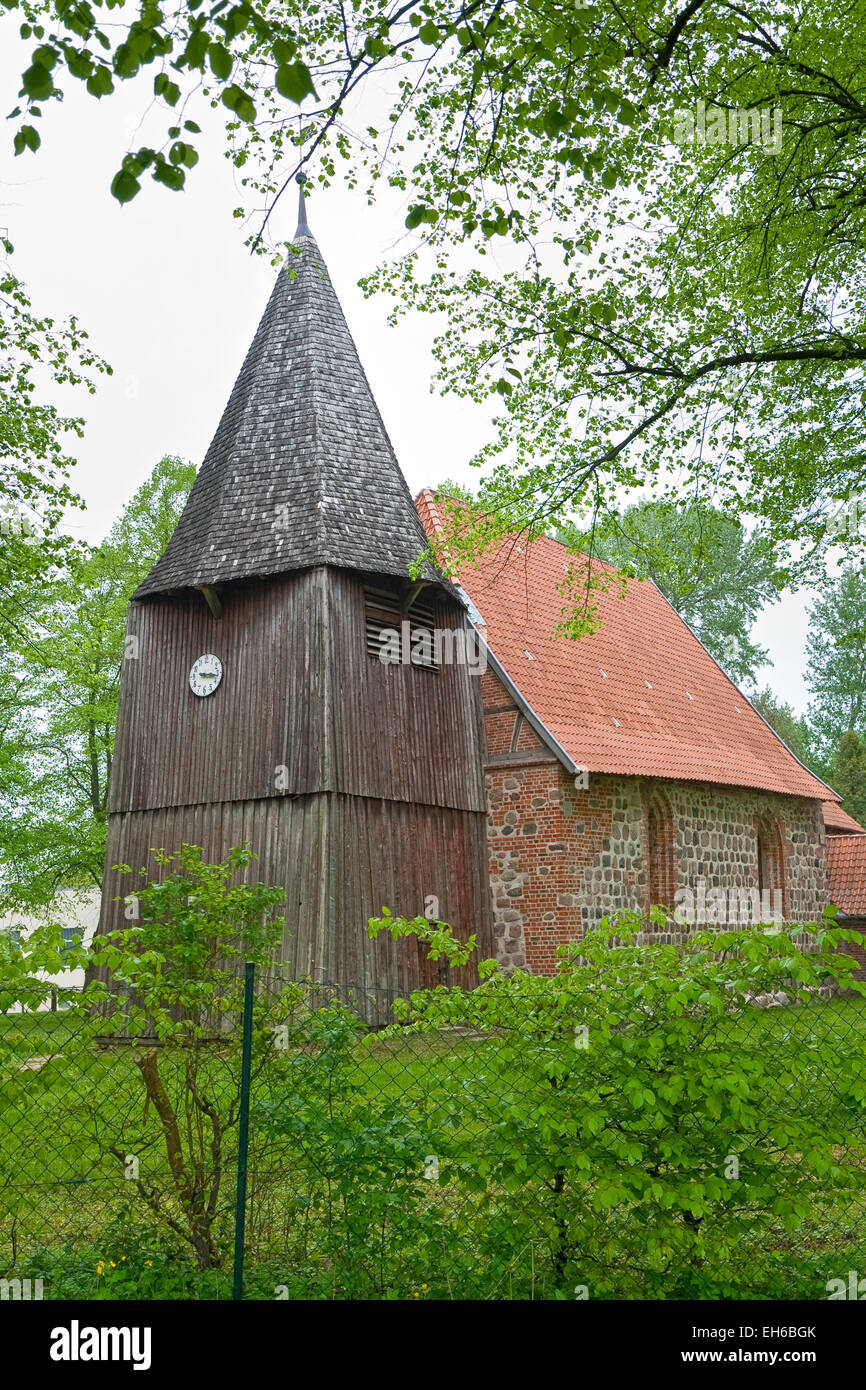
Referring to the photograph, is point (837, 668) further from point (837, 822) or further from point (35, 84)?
point (35, 84)

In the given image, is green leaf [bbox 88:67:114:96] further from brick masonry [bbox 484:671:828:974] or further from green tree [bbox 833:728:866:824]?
green tree [bbox 833:728:866:824]

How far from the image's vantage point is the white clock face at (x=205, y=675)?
16.0 m

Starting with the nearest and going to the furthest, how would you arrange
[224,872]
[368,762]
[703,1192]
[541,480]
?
[703,1192] < [224,872] < [541,480] < [368,762]

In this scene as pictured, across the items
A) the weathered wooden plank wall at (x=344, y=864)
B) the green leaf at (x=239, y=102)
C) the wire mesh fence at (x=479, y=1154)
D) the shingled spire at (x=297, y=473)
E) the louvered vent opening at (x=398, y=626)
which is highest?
the shingled spire at (x=297, y=473)

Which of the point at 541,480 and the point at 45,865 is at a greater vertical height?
the point at 541,480

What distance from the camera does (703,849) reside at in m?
20.0

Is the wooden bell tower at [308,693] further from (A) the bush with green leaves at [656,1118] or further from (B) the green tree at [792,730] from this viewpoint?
(B) the green tree at [792,730]

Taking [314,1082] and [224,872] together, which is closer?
[314,1082]

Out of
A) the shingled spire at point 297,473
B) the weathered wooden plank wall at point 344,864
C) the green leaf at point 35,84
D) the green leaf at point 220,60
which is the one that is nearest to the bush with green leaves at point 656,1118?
the green leaf at point 220,60

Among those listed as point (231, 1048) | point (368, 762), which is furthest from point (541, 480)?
point (231, 1048)

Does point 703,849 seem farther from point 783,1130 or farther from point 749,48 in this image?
point 783,1130

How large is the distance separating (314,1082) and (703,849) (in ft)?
52.8

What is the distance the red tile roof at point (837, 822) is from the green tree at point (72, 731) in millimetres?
16153

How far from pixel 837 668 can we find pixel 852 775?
29.4 ft
